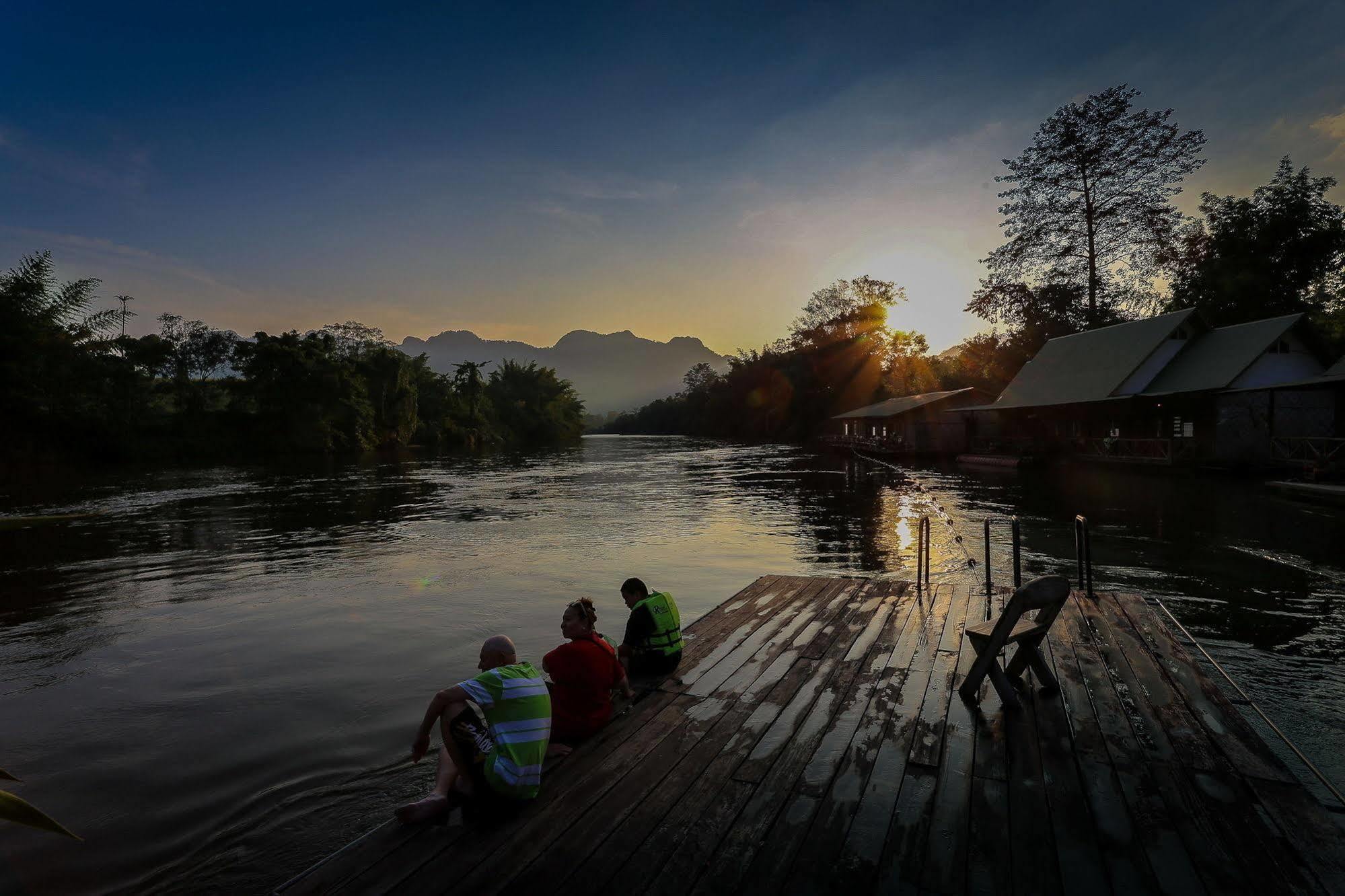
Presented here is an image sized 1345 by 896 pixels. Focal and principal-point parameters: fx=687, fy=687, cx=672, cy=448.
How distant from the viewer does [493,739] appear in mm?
3785

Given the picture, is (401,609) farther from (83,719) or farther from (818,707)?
(818,707)

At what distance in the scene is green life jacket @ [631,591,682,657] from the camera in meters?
5.80

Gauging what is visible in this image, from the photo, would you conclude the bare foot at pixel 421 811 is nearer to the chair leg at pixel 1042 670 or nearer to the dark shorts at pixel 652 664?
the dark shorts at pixel 652 664

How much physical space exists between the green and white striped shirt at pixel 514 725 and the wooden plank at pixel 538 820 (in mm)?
157

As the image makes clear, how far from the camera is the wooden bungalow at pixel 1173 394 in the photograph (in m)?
27.8

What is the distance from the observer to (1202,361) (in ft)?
106

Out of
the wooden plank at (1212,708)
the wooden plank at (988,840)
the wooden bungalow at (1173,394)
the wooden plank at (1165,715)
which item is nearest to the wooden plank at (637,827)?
the wooden plank at (988,840)

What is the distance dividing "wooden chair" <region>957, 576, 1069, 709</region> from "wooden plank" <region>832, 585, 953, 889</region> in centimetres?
46

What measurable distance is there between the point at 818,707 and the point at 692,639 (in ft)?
6.95

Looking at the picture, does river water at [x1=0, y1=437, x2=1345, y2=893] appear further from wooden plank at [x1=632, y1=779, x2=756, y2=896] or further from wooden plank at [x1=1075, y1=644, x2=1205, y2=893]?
wooden plank at [x1=632, y1=779, x2=756, y2=896]

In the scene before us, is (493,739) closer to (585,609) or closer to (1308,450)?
(585,609)

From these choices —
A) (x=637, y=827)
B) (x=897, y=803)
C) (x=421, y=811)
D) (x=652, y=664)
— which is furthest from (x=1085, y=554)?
(x=421, y=811)

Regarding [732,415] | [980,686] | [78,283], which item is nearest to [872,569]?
[980,686]

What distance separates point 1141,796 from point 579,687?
3.36m
